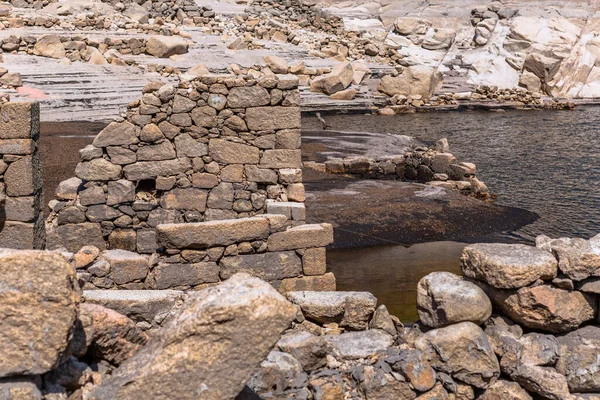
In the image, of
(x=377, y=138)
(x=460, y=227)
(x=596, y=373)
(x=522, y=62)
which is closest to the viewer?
(x=596, y=373)

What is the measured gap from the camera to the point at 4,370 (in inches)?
133

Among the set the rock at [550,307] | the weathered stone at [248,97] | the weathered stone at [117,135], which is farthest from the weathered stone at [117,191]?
the rock at [550,307]

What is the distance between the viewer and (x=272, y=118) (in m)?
10.4

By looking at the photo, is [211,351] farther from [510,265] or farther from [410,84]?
[410,84]

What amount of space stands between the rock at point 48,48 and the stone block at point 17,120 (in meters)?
24.3

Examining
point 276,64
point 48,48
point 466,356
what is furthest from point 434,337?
point 276,64

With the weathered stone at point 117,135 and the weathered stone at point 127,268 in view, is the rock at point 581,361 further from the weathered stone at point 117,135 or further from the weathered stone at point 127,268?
the weathered stone at point 117,135

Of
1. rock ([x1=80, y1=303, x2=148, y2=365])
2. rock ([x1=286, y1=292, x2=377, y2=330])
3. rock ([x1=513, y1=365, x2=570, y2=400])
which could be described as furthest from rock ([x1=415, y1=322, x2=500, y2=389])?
rock ([x1=80, y1=303, x2=148, y2=365])

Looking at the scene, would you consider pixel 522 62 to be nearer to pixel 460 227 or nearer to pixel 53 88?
pixel 53 88

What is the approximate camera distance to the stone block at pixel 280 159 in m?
10.5

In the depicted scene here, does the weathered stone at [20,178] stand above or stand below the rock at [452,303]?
below

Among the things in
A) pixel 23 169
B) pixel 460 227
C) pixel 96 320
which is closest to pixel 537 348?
pixel 96 320

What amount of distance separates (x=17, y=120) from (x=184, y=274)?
2734 millimetres

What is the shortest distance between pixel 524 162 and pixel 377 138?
508 centimetres
